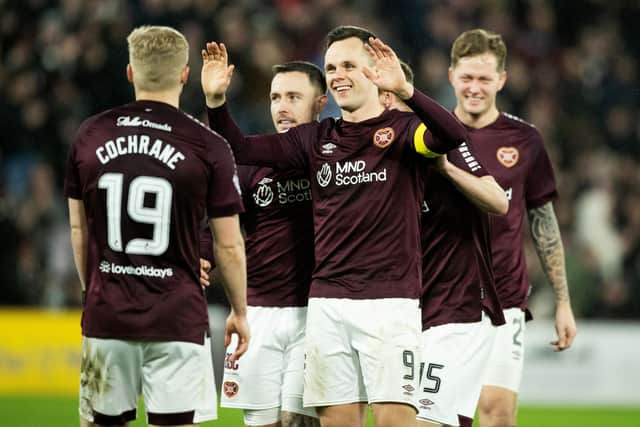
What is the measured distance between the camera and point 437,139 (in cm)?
566

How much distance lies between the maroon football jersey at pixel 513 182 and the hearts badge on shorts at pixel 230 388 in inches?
69.3

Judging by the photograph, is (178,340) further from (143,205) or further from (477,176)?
(477,176)

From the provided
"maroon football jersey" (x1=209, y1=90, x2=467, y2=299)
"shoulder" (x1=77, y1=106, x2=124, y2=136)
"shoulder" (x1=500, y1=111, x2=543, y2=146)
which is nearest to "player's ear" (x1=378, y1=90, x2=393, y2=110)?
"maroon football jersey" (x1=209, y1=90, x2=467, y2=299)

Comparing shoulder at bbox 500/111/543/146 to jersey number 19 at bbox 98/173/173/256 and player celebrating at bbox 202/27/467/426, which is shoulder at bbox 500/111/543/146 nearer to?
player celebrating at bbox 202/27/467/426

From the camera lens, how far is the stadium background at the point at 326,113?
522 inches

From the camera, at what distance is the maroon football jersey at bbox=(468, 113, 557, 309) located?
7215 mm

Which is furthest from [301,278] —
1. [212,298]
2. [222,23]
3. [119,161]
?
[222,23]

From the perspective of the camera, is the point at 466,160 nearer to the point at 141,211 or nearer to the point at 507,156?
the point at 507,156

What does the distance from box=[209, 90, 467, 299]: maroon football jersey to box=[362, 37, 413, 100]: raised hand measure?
291 millimetres

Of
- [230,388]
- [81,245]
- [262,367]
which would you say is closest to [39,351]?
[230,388]

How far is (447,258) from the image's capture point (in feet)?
21.4

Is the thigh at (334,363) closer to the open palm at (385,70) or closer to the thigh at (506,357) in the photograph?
the open palm at (385,70)

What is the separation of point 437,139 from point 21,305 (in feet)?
30.1

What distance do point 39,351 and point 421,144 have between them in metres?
8.58
